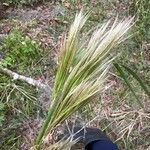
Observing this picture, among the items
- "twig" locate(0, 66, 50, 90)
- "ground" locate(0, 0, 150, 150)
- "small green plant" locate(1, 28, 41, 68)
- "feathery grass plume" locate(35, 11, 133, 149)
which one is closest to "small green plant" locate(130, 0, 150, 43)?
"ground" locate(0, 0, 150, 150)

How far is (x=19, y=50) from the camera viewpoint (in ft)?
10.9

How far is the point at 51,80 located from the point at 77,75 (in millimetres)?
1845

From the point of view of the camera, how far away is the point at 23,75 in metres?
3.21

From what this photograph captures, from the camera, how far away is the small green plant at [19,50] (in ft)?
10.8

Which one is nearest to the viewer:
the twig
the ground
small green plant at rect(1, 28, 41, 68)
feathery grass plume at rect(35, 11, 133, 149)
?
feathery grass plume at rect(35, 11, 133, 149)

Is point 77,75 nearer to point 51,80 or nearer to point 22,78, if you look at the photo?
point 22,78

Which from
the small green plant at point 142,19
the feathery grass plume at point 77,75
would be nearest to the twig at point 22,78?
the small green plant at point 142,19

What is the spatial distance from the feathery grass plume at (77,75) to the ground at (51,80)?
1.22m

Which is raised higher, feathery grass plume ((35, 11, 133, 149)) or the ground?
feathery grass plume ((35, 11, 133, 149))

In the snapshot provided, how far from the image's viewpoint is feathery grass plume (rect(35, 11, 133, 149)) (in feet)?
4.80

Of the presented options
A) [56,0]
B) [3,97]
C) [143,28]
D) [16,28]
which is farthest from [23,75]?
[143,28]

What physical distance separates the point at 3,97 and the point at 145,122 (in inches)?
51.5

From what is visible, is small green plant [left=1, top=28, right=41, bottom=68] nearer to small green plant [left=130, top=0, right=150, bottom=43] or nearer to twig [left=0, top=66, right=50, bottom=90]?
twig [left=0, top=66, right=50, bottom=90]

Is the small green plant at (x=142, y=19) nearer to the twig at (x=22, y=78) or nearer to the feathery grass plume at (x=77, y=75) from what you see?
the twig at (x=22, y=78)
